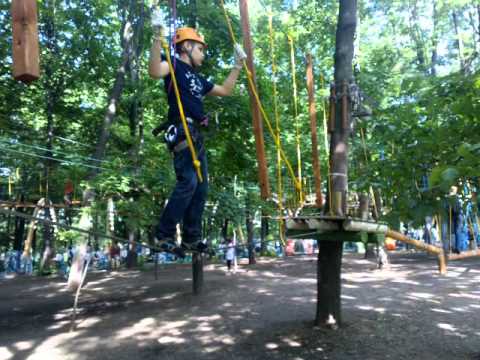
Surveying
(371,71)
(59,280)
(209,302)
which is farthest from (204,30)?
(59,280)

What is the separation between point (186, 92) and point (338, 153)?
156 inches

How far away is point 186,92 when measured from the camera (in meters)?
3.84

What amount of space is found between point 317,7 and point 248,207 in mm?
8377

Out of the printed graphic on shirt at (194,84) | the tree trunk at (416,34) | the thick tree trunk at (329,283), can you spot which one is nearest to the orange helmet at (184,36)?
the printed graphic on shirt at (194,84)

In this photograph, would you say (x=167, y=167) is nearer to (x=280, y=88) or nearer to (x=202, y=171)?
(x=280, y=88)

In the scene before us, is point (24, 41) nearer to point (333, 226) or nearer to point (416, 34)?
point (333, 226)

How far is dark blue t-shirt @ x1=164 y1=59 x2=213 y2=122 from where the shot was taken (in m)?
3.78

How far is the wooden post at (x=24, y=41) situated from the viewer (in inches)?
90.2

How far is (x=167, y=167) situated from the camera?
38.1ft

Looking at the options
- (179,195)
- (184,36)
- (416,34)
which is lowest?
(179,195)

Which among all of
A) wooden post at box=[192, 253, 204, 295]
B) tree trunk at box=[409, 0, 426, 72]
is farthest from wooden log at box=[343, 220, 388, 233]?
tree trunk at box=[409, 0, 426, 72]

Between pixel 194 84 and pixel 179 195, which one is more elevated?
pixel 194 84

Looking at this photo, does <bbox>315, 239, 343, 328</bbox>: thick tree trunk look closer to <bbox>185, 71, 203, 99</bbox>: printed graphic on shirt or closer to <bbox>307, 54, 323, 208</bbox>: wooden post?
<bbox>307, 54, 323, 208</bbox>: wooden post

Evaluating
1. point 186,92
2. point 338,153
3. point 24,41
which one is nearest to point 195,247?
point 186,92
